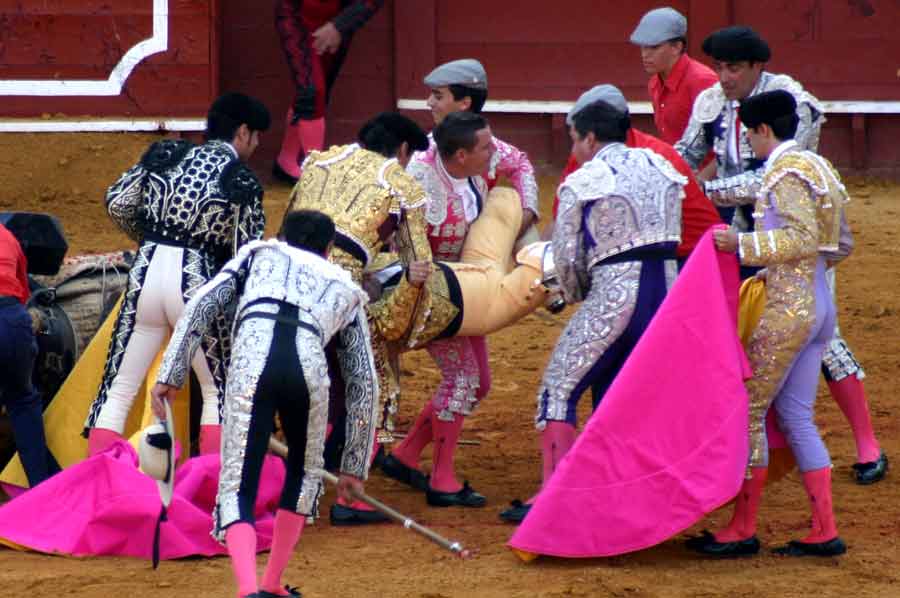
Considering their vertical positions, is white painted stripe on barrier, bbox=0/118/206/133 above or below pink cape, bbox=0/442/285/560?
above

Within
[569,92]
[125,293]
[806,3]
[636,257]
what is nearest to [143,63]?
[569,92]

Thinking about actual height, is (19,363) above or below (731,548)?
above

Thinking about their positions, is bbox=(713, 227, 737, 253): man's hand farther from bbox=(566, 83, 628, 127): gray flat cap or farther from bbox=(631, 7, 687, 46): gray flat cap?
bbox=(631, 7, 687, 46): gray flat cap

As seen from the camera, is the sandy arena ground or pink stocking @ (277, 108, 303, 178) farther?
pink stocking @ (277, 108, 303, 178)

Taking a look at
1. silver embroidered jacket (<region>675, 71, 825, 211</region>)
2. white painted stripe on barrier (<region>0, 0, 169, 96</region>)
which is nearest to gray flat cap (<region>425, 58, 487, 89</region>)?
silver embroidered jacket (<region>675, 71, 825, 211</region>)

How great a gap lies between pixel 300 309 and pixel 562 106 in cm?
657

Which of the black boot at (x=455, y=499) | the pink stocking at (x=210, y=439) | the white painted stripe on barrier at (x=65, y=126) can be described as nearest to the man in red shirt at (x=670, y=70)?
the black boot at (x=455, y=499)

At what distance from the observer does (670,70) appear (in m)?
7.18

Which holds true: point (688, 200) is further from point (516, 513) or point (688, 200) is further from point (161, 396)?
point (161, 396)

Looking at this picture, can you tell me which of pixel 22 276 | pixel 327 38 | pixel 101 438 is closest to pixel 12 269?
pixel 22 276

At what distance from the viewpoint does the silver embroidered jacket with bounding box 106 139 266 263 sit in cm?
611

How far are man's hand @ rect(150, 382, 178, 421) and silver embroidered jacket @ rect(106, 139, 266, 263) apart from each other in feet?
3.85

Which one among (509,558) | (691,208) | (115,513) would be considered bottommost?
(509,558)

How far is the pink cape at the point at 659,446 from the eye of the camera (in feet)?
17.9
